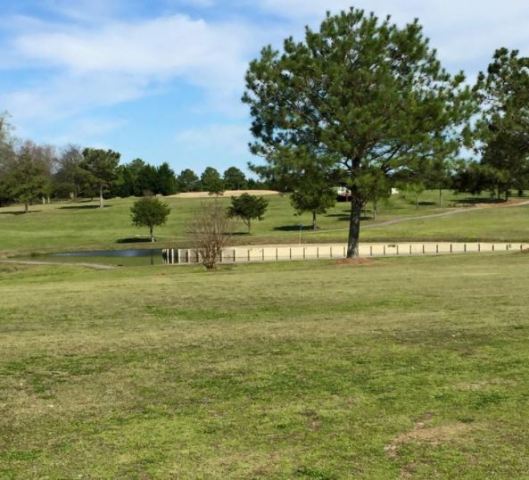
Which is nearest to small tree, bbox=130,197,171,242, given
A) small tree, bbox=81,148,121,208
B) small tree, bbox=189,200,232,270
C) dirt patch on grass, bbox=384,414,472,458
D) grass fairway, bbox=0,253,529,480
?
small tree, bbox=189,200,232,270

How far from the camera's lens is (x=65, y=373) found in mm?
8156

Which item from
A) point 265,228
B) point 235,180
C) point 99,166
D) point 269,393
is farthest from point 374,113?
point 235,180

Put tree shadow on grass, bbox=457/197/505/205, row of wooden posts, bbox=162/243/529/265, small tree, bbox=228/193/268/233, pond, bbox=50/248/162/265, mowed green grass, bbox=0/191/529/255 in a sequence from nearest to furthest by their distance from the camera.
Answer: row of wooden posts, bbox=162/243/529/265, pond, bbox=50/248/162/265, mowed green grass, bbox=0/191/529/255, small tree, bbox=228/193/268/233, tree shadow on grass, bbox=457/197/505/205

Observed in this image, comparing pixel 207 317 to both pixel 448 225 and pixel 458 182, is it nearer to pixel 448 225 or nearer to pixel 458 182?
pixel 458 182

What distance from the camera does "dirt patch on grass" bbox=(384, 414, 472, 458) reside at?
544 cm

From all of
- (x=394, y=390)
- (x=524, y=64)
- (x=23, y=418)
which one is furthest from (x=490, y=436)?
(x=524, y=64)

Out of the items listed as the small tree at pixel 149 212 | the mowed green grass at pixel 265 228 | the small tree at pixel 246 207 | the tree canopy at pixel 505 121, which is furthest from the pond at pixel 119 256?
the tree canopy at pixel 505 121

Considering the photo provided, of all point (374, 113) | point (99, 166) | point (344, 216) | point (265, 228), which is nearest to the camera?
point (374, 113)

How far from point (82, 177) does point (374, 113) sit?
8755cm

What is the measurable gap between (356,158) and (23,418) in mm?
28039

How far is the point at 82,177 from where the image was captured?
110m

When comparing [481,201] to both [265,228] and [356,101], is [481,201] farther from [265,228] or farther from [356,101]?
[356,101]

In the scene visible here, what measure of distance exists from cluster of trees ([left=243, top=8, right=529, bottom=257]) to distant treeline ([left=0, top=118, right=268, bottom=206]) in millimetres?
49910

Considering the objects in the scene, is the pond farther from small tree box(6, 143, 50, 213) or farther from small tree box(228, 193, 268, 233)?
small tree box(6, 143, 50, 213)
